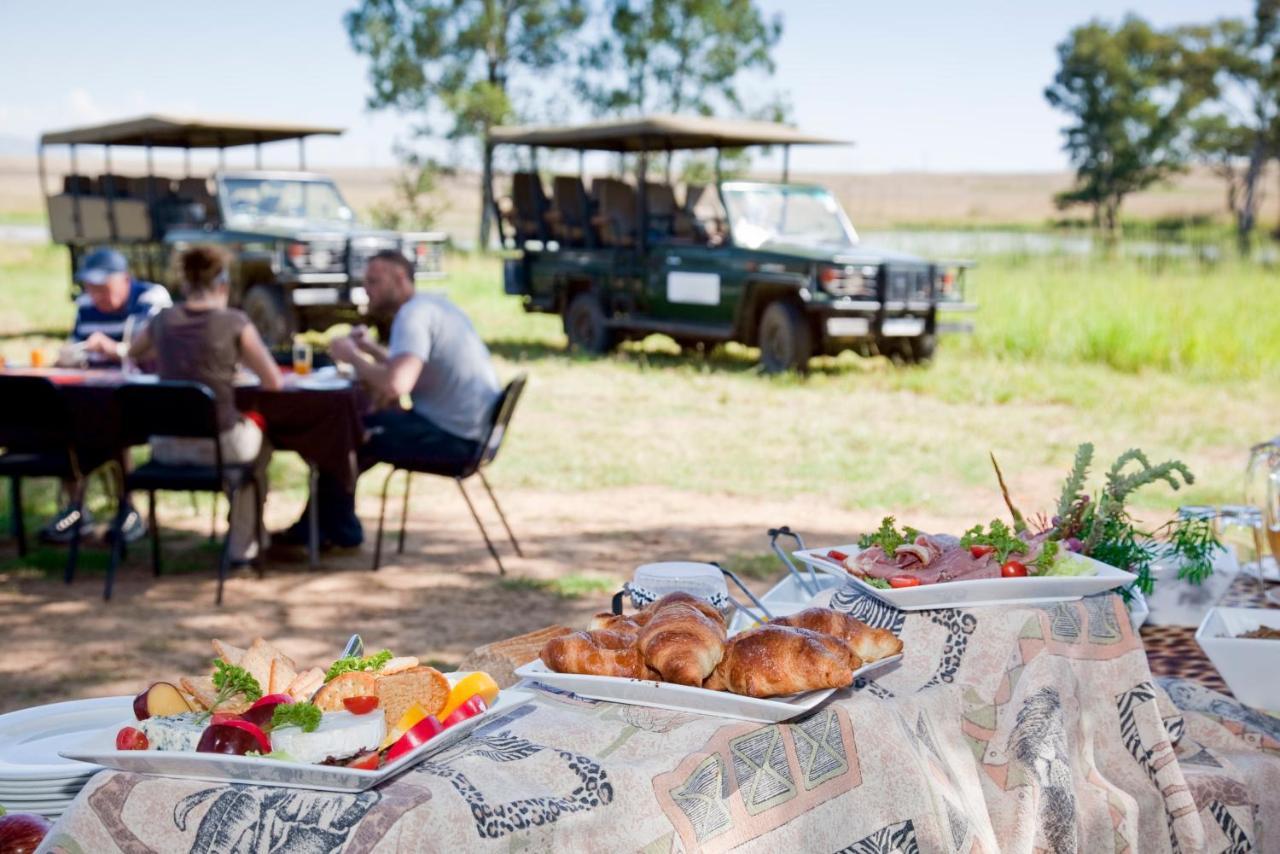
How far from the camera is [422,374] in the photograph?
6.88 m

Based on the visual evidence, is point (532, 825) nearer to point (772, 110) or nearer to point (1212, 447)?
point (1212, 447)

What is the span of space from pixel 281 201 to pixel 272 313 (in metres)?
1.63

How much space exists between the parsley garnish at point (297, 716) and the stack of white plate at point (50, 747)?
270 millimetres

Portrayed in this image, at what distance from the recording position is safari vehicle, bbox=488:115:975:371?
13.5 metres

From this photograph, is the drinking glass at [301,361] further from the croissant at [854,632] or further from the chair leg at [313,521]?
the croissant at [854,632]

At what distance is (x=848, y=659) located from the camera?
205 centimetres

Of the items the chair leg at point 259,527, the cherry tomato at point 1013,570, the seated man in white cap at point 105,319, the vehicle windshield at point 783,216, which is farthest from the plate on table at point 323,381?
the vehicle windshield at point 783,216

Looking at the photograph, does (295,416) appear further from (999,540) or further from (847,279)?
(847,279)

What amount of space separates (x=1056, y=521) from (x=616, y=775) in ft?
4.14

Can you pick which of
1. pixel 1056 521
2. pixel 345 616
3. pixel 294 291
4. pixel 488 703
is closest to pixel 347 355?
pixel 345 616

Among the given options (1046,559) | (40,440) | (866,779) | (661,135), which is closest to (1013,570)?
(1046,559)

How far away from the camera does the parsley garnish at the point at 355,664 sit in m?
1.97

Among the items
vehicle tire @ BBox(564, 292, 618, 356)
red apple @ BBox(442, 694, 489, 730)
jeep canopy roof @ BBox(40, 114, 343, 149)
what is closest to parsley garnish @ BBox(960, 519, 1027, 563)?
red apple @ BBox(442, 694, 489, 730)

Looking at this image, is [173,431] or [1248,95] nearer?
[173,431]
